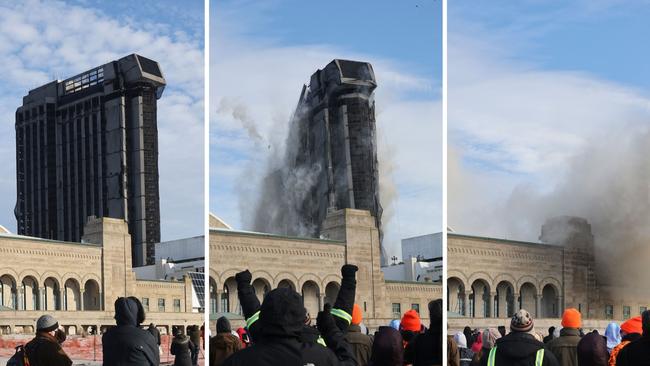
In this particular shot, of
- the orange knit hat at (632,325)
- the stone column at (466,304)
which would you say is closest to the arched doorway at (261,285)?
the orange knit hat at (632,325)

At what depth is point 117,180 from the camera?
16.9 meters

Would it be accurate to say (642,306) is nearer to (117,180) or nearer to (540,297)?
(540,297)

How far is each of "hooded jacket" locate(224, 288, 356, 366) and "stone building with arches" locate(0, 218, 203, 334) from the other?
13456 mm

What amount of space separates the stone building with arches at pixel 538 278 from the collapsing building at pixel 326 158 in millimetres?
24718

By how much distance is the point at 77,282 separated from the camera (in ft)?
67.0

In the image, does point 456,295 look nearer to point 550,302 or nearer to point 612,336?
point 550,302

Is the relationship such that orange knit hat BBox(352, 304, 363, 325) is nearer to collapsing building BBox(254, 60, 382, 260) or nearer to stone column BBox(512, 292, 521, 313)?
collapsing building BBox(254, 60, 382, 260)

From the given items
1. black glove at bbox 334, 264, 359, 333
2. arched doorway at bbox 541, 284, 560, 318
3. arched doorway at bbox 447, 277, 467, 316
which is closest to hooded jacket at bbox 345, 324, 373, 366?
black glove at bbox 334, 264, 359, 333

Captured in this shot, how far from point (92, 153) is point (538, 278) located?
24.3 meters

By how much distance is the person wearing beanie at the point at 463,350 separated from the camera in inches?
352

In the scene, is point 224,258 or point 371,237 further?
point 371,237

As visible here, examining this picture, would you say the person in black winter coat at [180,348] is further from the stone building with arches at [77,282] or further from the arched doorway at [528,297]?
the arched doorway at [528,297]

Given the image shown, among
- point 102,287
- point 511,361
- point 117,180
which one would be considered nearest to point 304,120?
point 511,361

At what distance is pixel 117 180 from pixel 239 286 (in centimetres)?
1104
